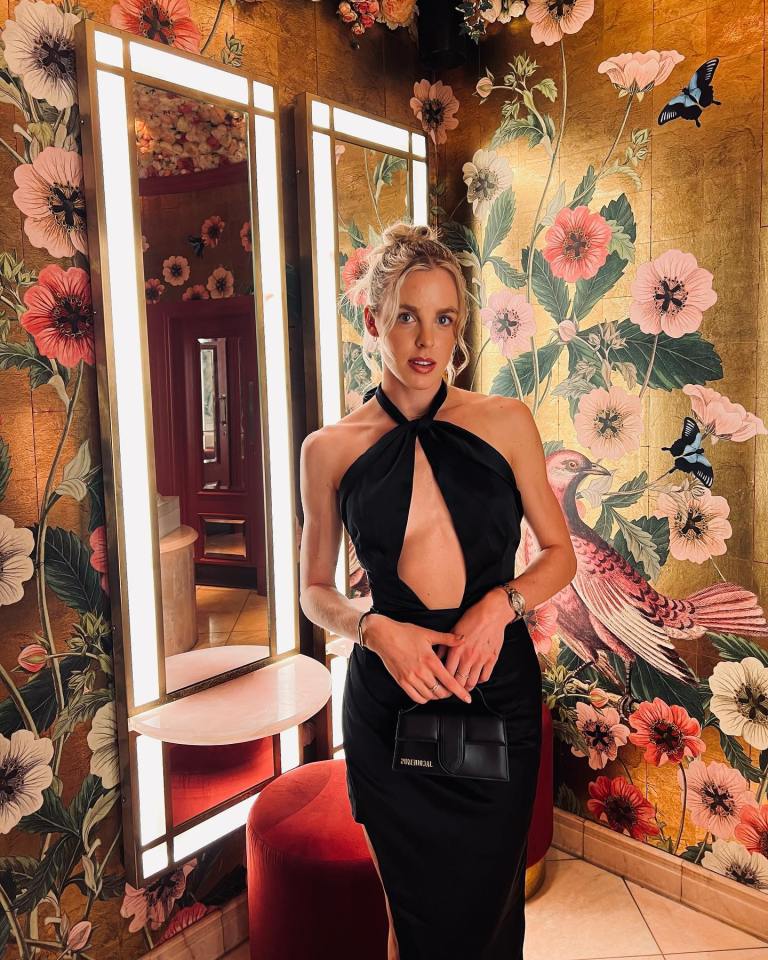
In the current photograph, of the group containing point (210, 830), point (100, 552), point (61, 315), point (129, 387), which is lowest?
point (210, 830)

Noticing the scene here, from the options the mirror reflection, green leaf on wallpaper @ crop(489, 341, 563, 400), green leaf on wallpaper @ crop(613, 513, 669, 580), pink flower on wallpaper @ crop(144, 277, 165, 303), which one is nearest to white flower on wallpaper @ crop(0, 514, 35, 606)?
the mirror reflection

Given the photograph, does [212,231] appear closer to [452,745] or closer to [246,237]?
[246,237]

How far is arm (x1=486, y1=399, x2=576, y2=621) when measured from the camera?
1.47 meters

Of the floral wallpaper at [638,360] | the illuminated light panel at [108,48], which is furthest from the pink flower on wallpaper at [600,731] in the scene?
the illuminated light panel at [108,48]

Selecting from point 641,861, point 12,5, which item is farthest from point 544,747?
point 12,5

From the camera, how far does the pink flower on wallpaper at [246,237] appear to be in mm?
1989

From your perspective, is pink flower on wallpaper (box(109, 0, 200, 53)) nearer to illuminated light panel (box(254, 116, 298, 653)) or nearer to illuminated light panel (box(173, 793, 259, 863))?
illuminated light panel (box(254, 116, 298, 653))

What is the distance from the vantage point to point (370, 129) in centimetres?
238

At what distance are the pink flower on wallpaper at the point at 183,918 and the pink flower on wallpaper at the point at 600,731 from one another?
1.24 m

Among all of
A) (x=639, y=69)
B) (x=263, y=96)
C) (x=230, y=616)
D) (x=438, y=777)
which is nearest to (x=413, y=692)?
(x=438, y=777)

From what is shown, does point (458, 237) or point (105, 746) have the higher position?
point (458, 237)

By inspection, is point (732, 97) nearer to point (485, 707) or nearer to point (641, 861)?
point (485, 707)

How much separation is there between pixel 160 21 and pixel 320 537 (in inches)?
51.0

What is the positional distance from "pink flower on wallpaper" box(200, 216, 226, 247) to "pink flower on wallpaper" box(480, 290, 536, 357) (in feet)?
3.35
